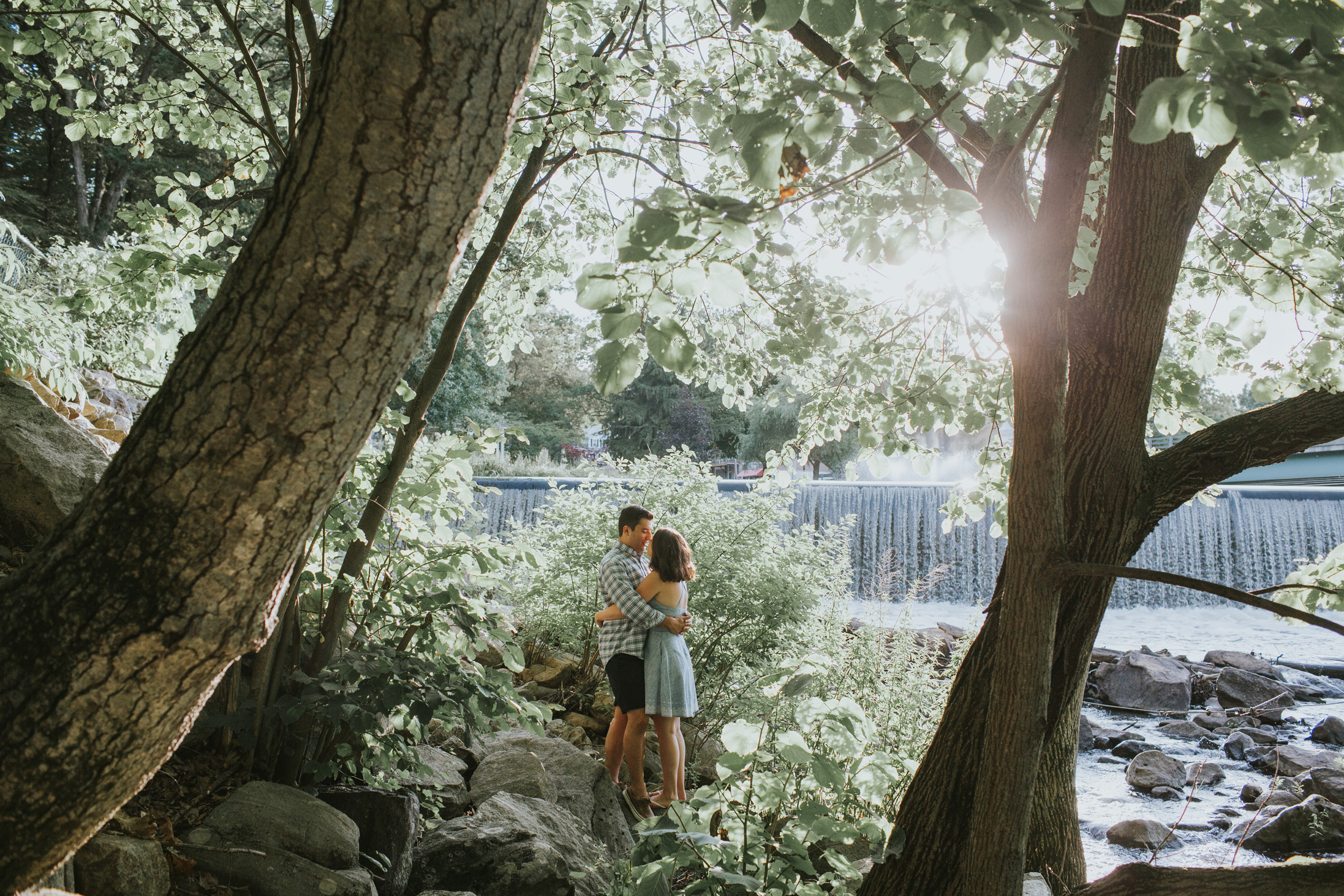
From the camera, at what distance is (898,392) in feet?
9.37

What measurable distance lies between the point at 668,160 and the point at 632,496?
3446mm

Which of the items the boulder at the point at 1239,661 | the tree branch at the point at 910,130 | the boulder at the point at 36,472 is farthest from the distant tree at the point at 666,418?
the tree branch at the point at 910,130

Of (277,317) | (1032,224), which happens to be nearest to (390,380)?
(277,317)

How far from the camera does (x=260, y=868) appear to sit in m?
2.22

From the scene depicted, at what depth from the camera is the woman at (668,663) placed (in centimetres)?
427

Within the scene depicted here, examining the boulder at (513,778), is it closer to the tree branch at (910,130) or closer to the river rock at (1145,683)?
the tree branch at (910,130)

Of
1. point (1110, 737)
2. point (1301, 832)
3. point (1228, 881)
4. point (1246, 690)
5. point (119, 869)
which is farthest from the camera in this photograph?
point (1246, 690)

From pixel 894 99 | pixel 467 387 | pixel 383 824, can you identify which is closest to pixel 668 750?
pixel 383 824

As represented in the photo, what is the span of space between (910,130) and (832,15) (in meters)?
0.54

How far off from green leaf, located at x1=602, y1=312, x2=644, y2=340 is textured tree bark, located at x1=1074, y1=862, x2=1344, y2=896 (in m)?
1.30

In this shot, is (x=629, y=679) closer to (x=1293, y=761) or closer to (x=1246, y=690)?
(x=1293, y=761)

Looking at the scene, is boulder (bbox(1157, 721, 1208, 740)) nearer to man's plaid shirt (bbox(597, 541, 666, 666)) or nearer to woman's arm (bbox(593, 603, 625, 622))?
man's plaid shirt (bbox(597, 541, 666, 666))

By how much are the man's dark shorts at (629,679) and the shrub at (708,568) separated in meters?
1.59

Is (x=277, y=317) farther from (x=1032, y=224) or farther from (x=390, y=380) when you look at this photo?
(x=1032, y=224)
